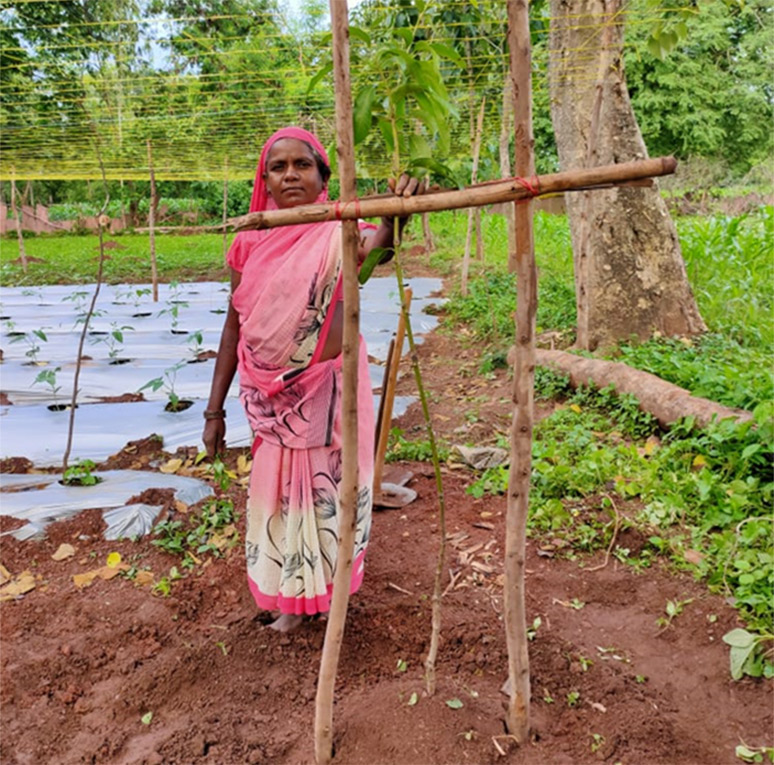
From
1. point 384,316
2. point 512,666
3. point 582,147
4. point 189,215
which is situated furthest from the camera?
point 189,215

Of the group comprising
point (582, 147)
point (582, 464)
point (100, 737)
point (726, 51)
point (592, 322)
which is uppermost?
point (726, 51)

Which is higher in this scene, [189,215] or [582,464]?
[189,215]

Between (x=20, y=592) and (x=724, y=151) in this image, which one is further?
(x=724, y=151)

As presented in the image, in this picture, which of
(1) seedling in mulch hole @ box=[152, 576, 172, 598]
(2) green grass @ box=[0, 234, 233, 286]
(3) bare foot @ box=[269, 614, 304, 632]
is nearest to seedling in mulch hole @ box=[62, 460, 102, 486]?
(1) seedling in mulch hole @ box=[152, 576, 172, 598]

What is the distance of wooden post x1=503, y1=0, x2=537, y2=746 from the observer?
1.15 m

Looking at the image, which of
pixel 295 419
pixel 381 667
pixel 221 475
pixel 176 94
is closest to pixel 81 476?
pixel 221 475

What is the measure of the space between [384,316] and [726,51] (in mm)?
17717

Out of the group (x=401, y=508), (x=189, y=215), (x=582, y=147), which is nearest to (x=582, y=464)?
(x=401, y=508)

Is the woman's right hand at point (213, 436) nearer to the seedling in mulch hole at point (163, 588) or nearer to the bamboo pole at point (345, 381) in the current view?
the seedling in mulch hole at point (163, 588)

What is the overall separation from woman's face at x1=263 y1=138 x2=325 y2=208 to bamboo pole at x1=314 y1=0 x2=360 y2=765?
66cm

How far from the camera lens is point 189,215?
23.5 metres

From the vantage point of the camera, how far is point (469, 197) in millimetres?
1177

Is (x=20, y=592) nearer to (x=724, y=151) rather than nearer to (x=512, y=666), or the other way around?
(x=512, y=666)

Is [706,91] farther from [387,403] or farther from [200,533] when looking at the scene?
[200,533]
